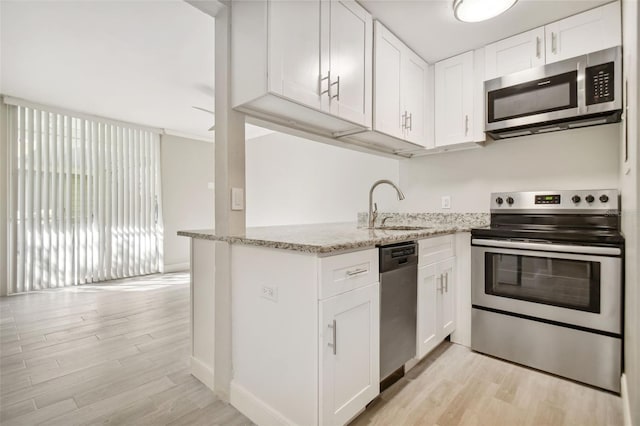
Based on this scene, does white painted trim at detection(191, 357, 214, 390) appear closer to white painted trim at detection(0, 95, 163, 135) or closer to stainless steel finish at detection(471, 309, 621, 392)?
stainless steel finish at detection(471, 309, 621, 392)

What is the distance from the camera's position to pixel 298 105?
5.17 ft

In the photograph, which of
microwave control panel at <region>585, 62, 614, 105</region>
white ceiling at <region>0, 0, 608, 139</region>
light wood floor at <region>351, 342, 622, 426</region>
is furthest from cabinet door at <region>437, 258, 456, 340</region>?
white ceiling at <region>0, 0, 608, 139</region>

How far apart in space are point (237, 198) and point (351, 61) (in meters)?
1.12

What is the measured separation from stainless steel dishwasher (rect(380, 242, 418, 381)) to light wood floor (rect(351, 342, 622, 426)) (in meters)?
0.17

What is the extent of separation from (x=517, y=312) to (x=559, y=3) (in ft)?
6.60

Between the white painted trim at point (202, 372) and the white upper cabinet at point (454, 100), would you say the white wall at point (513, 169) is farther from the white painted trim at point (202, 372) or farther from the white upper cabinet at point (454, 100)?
the white painted trim at point (202, 372)

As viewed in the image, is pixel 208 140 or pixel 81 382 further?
pixel 208 140

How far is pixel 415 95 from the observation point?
247 cm

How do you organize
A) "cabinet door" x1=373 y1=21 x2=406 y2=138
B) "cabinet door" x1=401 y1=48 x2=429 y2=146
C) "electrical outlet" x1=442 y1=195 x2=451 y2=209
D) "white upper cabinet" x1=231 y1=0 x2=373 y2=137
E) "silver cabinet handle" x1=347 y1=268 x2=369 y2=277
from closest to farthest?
"silver cabinet handle" x1=347 y1=268 x2=369 y2=277, "white upper cabinet" x1=231 y1=0 x2=373 y2=137, "cabinet door" x1=373 y1=21 x2=406 y2=138, "cabinet door" x1=401 y1=48 x2=429 y2=146, "electrical outlet" x1=442 y1=195 x2=451 y2=209

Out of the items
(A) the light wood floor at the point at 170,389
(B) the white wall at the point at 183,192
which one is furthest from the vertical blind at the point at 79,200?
(A) the light wood floor at the point at 170,389

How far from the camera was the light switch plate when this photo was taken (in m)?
1.63

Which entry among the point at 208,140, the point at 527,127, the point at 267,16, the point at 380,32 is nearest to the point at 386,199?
the point at 527,127

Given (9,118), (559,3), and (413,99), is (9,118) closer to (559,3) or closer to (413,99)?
(413,99)

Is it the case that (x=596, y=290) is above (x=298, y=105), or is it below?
below
